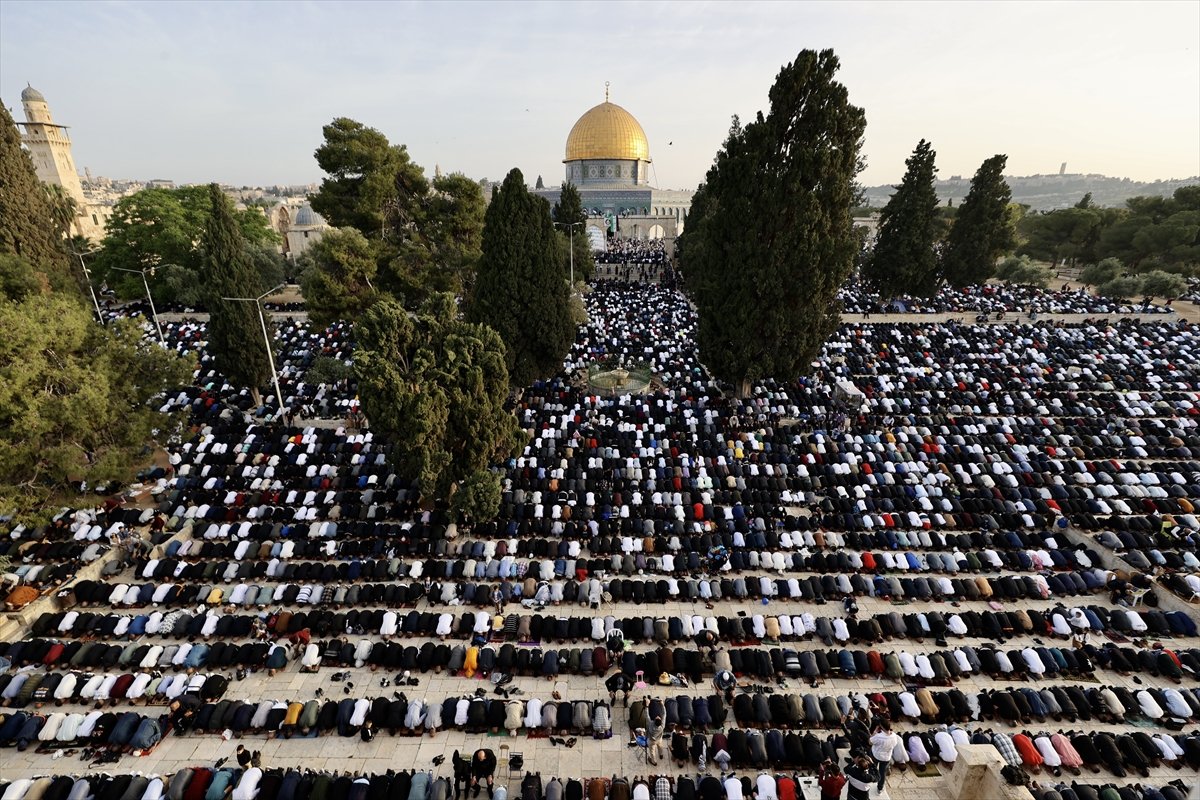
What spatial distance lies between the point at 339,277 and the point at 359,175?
279 inches

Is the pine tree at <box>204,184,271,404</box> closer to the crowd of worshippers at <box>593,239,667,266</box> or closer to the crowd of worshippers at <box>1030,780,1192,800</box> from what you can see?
the crowd of worshippers at <box>1030,780,1192,800</box>

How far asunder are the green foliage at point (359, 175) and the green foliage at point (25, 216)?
40.3 feet

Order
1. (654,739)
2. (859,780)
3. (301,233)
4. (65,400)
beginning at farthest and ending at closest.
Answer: (301,233) < (65,400) < (654,739) < (859,780)

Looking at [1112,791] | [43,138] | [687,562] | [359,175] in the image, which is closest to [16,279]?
[359,175]

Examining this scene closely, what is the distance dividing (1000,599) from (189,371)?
99.0 feet

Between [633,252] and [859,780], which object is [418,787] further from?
[633,252]

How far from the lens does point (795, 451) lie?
2375cm

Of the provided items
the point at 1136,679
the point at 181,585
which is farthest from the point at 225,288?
the point at 1136,679

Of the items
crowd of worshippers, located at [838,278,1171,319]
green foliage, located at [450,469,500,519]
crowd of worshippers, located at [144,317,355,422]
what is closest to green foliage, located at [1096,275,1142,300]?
crowd of worshippers, located at [838,278,1171,319]

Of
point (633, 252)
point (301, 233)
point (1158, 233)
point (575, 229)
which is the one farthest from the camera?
point (633, 252)

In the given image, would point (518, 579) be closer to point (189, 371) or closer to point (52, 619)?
point (52, 619)

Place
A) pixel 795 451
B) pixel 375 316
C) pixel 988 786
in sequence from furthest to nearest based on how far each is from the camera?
pixel 795 451 → pixel 375 316 → pixel 988 786

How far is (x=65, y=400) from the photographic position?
16312 mm

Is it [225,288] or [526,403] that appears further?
[526,403]
